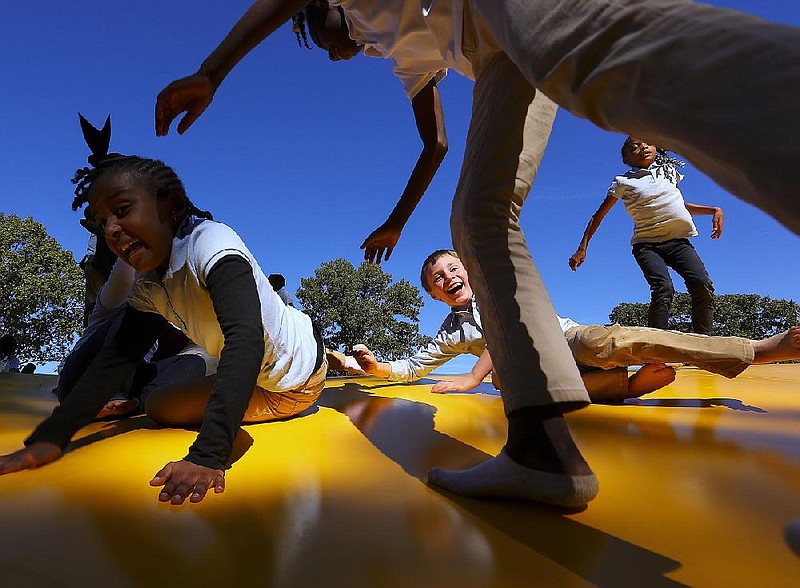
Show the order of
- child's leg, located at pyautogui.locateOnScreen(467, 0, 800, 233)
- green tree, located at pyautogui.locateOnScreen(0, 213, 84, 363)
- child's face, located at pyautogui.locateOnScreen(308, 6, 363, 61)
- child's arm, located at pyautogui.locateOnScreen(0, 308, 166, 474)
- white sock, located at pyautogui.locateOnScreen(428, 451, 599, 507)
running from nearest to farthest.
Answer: child's leg, located at pyautogui.locateOnScreen(467, 0, 800, 233)
white sock, located at pyautogui.locateOnScreen(428, 451, 599, 507)
child's arm, located at pyautogui.locateOnScreen(0, 308, 166, 474)
child's face, located at pyautogui.locateOnScreen(308, 6, 363, 61)
green tree, located at pyautogui.locateOnScreen(0, 213, 84, 363)

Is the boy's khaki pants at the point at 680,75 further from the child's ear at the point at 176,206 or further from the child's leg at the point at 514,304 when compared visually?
the child's ear at the point at 176,206

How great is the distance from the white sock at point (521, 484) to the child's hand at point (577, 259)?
2.90 meters

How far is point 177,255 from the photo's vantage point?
1.26 metres

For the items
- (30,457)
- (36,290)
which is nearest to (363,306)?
(36,290)

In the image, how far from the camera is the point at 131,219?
1.22m

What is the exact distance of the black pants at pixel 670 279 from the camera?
3266 millimetres

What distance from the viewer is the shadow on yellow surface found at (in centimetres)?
61

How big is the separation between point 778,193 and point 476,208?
1.84ft

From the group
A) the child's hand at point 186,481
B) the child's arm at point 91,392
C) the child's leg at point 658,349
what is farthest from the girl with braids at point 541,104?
the child's leg at point 658,349

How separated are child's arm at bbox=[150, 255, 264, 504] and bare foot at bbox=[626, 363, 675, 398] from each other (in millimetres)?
1509

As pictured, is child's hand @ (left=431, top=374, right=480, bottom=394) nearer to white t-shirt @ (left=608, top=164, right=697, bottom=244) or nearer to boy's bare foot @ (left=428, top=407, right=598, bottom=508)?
boy's bare foot @ (left=428, top=407, right=598, bottom=508)

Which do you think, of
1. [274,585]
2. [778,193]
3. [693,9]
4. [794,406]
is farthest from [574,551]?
[794,406]

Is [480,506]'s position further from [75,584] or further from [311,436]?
[311,436]

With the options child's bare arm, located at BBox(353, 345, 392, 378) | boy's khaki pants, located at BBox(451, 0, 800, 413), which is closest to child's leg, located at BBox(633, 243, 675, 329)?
child's bare arm, located at BBox(353, 345, 392, 378)
